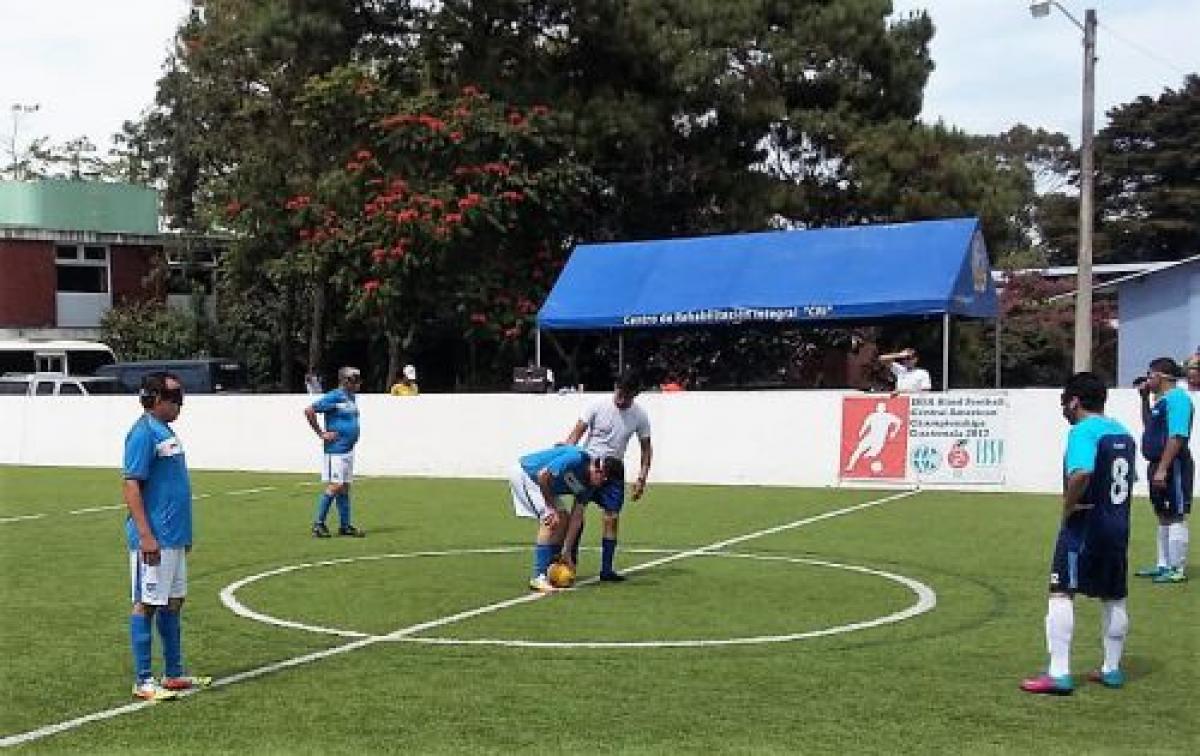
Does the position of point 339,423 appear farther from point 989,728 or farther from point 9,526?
point 989,728

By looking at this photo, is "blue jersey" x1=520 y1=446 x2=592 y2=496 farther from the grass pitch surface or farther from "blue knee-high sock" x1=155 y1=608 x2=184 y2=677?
"blue knee-high sock" x1=155 y1=608 x2=184 y2=677

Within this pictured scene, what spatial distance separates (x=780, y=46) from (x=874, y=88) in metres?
2.88

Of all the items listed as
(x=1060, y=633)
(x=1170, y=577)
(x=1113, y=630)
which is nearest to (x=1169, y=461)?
(x=1170, y=577)

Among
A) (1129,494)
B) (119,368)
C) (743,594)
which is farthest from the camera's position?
(119,368)

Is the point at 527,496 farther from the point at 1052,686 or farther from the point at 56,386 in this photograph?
the point at 56,386

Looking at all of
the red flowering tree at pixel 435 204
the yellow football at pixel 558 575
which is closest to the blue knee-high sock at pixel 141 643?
the yellow football at pixel 558 575

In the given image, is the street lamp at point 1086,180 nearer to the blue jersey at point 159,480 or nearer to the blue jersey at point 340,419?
the blue jersey at point 340,419

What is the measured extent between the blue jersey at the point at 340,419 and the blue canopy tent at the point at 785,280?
1253 cm

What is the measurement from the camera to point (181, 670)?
8.23 m

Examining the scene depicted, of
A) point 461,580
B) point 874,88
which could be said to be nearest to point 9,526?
point 461,580

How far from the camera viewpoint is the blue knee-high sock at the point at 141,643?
7.85 m

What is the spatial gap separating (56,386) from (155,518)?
27.3m

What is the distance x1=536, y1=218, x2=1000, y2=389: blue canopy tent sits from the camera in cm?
2645

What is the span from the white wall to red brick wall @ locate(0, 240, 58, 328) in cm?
1842
